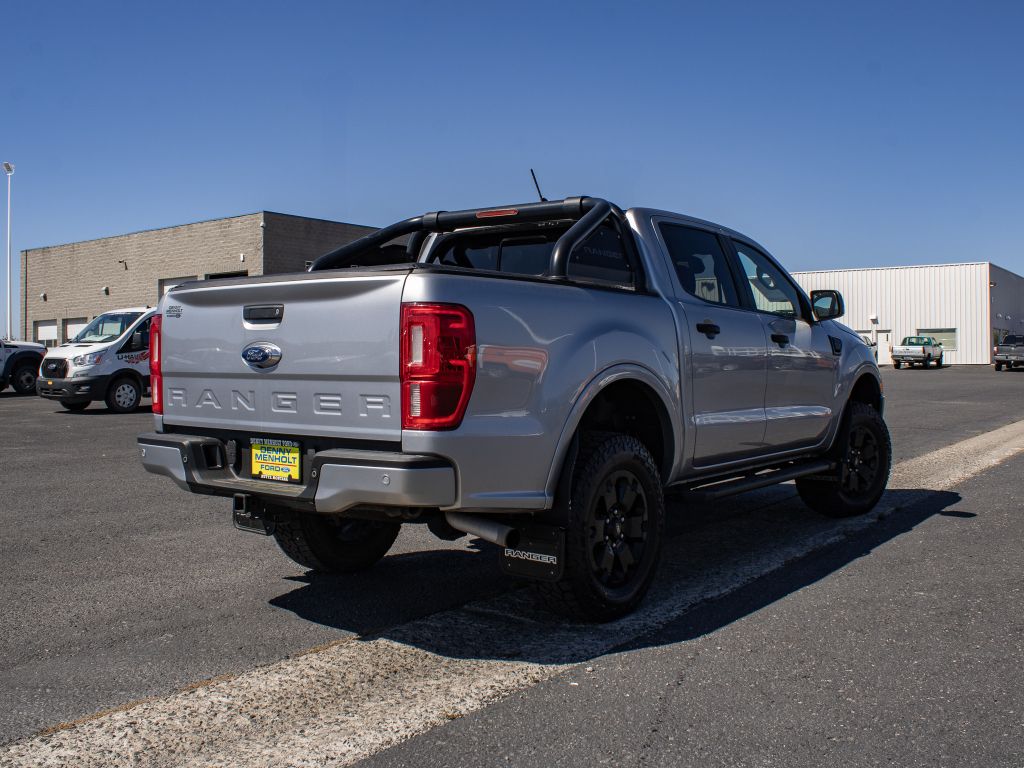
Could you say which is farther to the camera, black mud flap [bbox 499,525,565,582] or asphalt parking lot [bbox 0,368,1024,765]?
black mud flap [bbox 499,525,565,582]

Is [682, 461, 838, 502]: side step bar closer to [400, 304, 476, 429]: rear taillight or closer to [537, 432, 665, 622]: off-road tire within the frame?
[537, 432, 665, 622]: off-road tire

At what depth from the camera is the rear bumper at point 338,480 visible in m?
3.37

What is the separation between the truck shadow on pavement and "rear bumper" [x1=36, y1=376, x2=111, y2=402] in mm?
13221

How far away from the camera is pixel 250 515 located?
408 centimetres

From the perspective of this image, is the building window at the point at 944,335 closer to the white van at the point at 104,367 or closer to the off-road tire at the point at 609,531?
the white van at the point at 104,367

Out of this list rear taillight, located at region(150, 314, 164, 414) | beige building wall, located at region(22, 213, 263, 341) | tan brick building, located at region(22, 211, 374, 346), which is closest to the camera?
rear taillight, located at region(150, 314, 164, 414)

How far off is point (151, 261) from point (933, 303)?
47566 millimetres

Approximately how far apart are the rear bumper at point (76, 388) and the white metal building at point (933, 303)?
49.7 m

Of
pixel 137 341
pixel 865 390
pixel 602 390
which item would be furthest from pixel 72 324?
pixel 602 390

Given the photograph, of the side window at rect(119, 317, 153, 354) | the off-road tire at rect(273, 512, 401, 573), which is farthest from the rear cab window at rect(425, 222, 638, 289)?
the side window at rect(119, 317, 153, 354)

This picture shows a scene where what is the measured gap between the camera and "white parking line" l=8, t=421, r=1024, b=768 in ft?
9.59

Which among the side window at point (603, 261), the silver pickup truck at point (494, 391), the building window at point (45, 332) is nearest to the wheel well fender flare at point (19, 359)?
the silver pickup truck at point (494, 391)

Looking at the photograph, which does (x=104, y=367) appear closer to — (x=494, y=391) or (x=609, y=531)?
(x=609, y=531)

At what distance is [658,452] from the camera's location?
15.7ft
